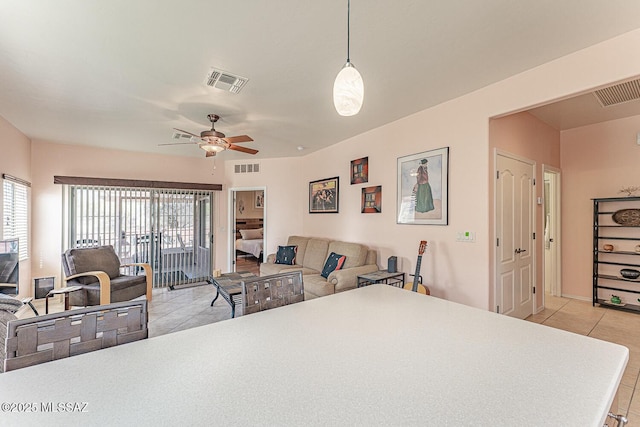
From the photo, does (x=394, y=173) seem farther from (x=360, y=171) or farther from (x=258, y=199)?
(x=258, y=199)

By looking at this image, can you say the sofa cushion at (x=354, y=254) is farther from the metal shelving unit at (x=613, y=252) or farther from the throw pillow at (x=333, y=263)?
the metal shelving unit at (x=613, y=252)

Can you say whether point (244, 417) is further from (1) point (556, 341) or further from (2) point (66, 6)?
(2) point (66, 6)

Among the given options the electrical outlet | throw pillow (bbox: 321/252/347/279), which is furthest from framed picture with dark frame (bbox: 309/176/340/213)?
the electrical outlet

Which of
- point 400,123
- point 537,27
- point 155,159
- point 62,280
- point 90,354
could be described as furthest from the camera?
point 155,159

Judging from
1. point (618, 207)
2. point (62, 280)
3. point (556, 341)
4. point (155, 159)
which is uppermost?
point (155, 159)

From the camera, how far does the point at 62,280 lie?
4.89 metres

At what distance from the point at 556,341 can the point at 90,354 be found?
1.67 m

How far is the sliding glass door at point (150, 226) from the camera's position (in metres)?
5.11

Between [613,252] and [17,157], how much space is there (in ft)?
27.9

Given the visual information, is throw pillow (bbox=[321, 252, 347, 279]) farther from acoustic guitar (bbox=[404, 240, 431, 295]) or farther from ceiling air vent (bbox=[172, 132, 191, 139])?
ceiling air vent (bbox=[172, 132, 191, 139])

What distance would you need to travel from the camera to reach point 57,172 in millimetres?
4914

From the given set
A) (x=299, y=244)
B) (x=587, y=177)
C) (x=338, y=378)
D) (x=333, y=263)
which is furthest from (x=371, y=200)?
(x=338, y=378)

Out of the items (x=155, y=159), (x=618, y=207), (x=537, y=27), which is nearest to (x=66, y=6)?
(x=537, y=27)

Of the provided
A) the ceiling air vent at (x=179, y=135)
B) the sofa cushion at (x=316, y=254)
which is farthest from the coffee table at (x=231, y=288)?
the ceiling air vent at (x=179, y=135)
